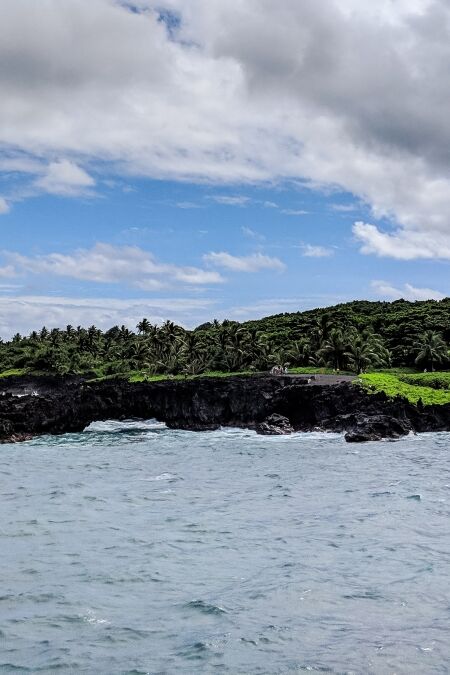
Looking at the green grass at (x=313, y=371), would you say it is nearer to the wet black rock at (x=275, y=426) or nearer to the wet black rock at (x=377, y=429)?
the wet black rock at (x=275, y=426)

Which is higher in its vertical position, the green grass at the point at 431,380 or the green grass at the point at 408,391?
the green grass at the point at 431,380

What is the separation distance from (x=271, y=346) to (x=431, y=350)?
2962 cm

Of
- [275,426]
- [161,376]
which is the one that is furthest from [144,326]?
[275,426]

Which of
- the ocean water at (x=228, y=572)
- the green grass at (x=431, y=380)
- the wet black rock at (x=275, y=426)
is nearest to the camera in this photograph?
the ocean water at (x=228, y=572)

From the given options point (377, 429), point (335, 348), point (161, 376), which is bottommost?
point (377, 429)

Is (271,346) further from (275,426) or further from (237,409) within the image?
(275,426)

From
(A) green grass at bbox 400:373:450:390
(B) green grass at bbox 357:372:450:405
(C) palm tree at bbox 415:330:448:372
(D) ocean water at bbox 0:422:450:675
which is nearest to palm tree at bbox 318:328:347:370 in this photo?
(C) palm tree at bbox 415:330:448:372

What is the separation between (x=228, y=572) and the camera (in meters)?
18.0

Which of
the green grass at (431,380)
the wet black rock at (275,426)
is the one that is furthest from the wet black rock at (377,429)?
the green grass at (431,380)

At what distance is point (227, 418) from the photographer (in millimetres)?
68312

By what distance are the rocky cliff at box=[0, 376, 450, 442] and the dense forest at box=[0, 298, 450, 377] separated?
23.7 m

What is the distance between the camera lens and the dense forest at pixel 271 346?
9531 centimetres

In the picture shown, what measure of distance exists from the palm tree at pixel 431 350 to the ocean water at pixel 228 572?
5898 cm

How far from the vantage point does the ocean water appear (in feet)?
41.4
